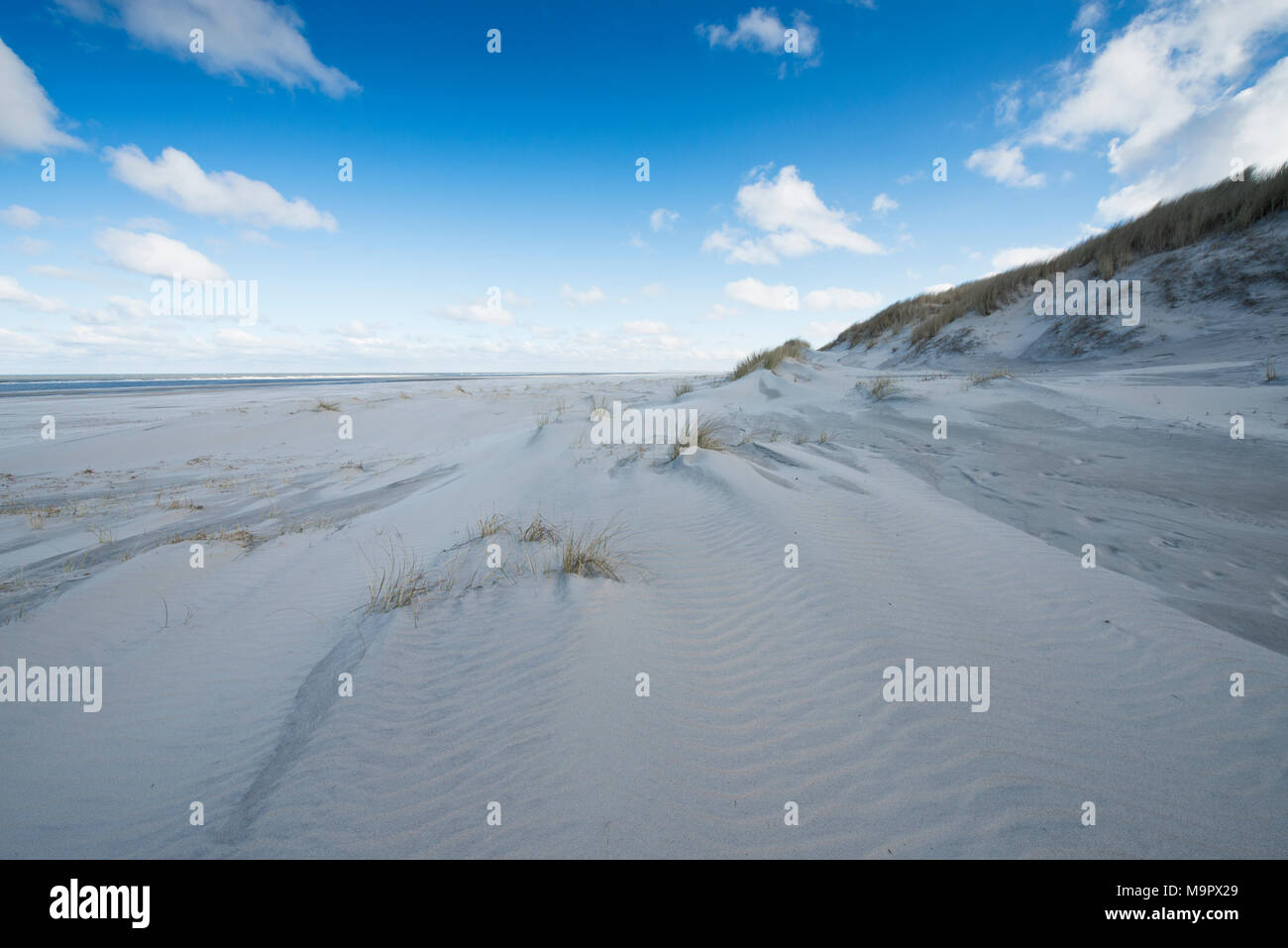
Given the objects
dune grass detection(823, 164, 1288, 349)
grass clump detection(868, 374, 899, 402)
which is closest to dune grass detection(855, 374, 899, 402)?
grass clump detection(868, 374, 899, 402)

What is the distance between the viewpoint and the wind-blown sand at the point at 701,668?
1.82 meters

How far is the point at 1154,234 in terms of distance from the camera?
534 inches

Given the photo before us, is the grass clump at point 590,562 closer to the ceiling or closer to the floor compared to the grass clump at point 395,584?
closer to the ceiling

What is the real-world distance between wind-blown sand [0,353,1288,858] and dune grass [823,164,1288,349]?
10.8 metres

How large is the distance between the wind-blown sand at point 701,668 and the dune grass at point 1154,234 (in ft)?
35.6

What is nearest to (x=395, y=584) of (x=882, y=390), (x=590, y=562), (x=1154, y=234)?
(x=590, y=562)

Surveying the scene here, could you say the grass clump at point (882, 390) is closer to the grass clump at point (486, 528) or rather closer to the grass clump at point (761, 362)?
the grass clump at point (761, 362)

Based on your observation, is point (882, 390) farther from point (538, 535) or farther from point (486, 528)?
point (486, 528)

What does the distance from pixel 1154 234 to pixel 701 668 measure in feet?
64.0

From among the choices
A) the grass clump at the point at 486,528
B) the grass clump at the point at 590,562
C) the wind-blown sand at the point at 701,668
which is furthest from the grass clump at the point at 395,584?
the grass clump at the point at 590,562

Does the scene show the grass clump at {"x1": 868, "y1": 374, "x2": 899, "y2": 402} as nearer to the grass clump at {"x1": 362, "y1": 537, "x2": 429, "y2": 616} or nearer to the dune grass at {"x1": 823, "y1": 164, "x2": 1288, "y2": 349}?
the dune grass at {"x1": 823, "y1": 164, "x2": 1288, "y2": 349}

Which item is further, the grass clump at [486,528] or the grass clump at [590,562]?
the grass clump at [486,528]
